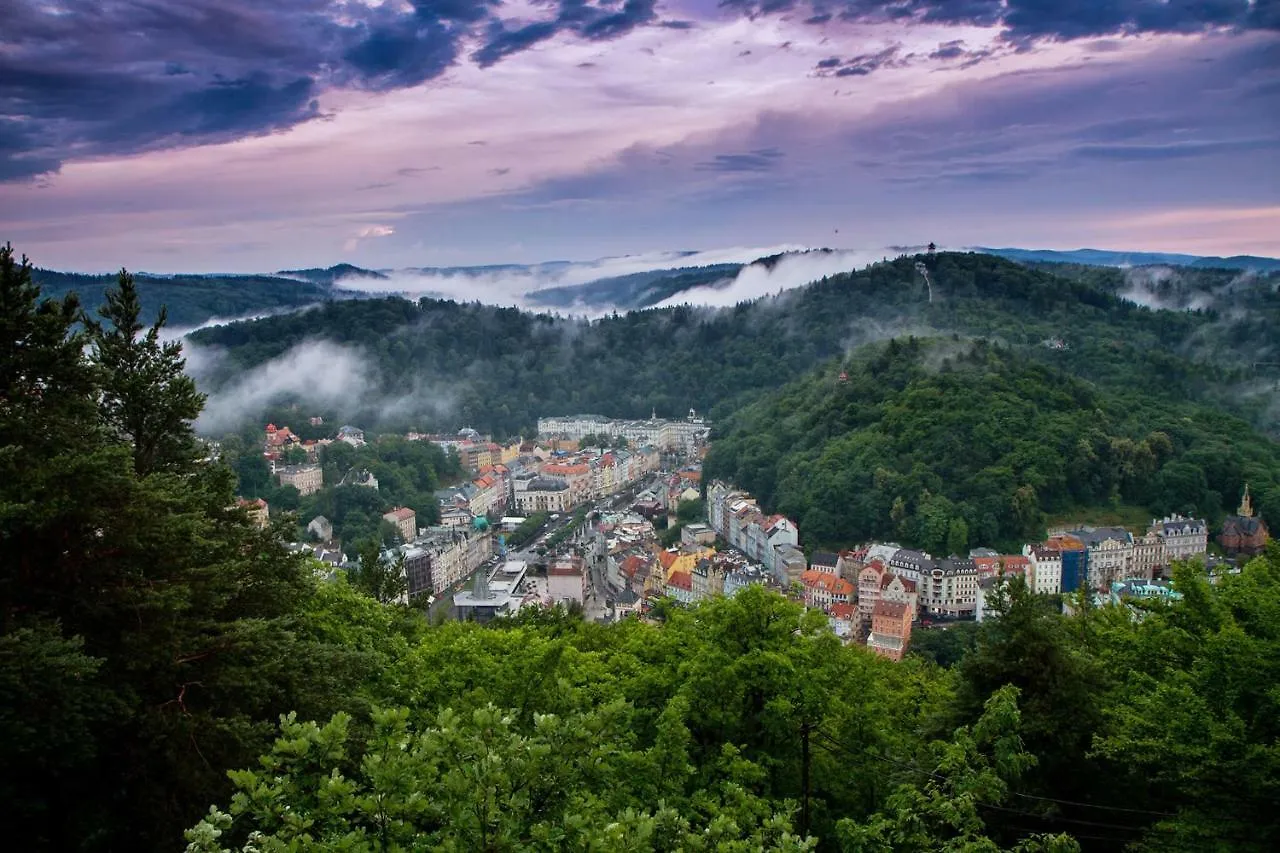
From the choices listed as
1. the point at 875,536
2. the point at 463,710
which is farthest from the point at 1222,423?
the point at 463,710

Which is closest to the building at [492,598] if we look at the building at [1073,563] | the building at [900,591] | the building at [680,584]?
the building at [680,584]

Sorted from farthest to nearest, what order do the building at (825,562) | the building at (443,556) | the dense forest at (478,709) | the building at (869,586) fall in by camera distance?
the building at (443,556), the building at (825,562), the building at (869,586), the dense forest at (478,709)

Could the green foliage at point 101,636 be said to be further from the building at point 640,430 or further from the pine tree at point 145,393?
the building at point 640,430

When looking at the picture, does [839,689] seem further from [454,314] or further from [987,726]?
[454,314]

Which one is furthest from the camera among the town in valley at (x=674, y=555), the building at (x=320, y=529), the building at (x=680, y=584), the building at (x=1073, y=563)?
the building at (x=320, y=529)

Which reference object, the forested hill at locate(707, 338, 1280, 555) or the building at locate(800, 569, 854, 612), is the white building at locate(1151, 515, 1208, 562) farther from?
the building at locate(800, 569, 854, 612)
